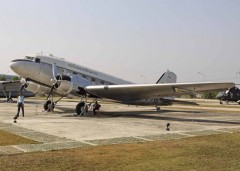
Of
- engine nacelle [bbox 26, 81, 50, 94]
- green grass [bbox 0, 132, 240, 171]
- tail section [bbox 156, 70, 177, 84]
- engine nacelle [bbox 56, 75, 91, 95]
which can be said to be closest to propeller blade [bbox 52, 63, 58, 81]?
engine nacelle [bbox 56, 75, 91, 95]

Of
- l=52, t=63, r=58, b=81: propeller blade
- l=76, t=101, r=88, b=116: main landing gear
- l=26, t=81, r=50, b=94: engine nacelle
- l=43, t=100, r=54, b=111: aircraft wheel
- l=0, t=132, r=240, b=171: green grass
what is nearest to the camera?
l=0, t=132, r=240, b=171: green grass

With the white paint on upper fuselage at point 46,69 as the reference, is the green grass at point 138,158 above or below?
below

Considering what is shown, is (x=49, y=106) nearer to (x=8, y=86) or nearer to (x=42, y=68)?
(x=42, y=68)

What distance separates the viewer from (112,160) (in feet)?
30.5

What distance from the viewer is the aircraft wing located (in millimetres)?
22844

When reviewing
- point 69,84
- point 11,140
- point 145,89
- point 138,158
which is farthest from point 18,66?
point 138,158

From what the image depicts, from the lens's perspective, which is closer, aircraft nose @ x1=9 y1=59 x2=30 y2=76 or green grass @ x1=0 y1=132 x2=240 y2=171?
green grass @ x1=0 y1=132 x2=240 y2=171

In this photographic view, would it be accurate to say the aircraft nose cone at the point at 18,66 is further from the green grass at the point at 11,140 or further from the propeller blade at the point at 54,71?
the green grass at the point at 11,140

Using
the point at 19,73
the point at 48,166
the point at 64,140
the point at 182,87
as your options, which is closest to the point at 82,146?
the point at 64,140

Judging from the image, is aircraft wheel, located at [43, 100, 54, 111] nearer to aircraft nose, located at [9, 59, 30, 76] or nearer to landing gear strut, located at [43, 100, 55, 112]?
landing gear strut, located at [43, 100, 55, 112]

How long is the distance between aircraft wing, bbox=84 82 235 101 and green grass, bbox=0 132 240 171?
10.8 metres

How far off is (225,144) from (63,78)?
610 inches

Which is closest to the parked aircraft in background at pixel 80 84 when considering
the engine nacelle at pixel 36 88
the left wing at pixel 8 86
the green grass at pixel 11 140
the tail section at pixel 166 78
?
the engine nacelle at pixel 36 88

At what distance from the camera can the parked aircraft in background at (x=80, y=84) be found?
984 inches
